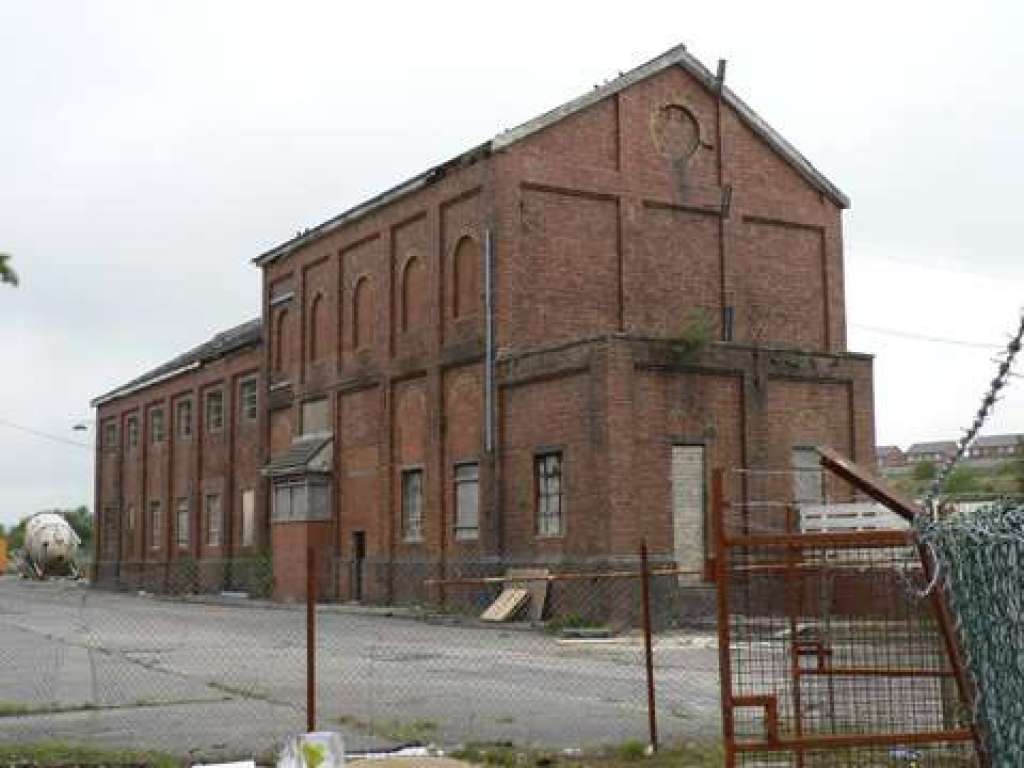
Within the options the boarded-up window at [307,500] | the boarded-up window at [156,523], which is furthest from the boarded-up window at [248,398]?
the boarded-up window at [156,523]

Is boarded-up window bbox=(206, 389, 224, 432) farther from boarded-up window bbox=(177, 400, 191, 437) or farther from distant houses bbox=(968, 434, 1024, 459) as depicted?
distant houses bbox=(968, 434, 1024, 459)

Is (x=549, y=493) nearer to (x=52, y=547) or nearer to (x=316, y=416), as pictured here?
(x=316, y=416)

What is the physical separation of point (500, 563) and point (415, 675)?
1204cm

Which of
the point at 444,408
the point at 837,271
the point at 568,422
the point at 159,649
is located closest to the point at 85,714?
the point at 159,649

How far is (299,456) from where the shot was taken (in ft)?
122

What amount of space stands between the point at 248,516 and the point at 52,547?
105ft

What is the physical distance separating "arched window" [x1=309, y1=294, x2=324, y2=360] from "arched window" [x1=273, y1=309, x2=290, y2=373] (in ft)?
6.70

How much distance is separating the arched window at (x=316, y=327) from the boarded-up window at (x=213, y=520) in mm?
9764

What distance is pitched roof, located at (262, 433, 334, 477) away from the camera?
3650 centimetres

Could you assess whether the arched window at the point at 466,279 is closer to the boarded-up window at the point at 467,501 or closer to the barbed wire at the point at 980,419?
the boarded-up window at the point at 467,501

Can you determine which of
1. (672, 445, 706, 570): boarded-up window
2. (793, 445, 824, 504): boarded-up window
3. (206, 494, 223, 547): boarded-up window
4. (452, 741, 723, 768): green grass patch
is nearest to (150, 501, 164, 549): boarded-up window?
(206, 494, 223, 547): boarded-up window

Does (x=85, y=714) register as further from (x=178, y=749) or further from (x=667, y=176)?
(x=667, y=176)

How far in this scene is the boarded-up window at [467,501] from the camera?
29781 mm

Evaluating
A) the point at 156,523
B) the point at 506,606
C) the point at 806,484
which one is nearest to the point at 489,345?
the point at 506,606
